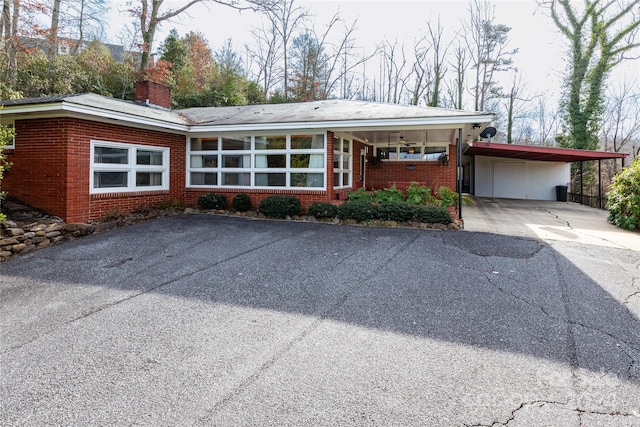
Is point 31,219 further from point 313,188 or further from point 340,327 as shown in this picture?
point 340,327

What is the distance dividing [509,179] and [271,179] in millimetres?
15386

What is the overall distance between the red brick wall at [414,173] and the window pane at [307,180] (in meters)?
4.99

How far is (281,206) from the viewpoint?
10.3 meters

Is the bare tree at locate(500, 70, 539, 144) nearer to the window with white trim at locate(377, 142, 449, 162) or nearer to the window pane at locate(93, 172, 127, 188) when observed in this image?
the window with white trim at locate(377, 142, 449, 162)

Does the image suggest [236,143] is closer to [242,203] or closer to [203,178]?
[203,178]

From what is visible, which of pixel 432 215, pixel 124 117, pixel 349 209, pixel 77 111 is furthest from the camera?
pixel 349 209

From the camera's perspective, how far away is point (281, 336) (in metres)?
3.58

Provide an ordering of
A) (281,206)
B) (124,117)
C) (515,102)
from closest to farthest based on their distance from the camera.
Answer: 1. (124,117)
2. (281,206)
3. (515,102)

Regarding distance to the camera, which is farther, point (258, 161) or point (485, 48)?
point (485, 48)

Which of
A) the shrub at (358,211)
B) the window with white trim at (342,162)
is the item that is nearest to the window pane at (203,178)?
the window with white trim at (342,162)

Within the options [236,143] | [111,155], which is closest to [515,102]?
[236,143]

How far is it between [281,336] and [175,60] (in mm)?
24207

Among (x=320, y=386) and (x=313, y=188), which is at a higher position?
(x=313, y=188)

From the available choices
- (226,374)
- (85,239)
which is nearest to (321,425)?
(226,374)
